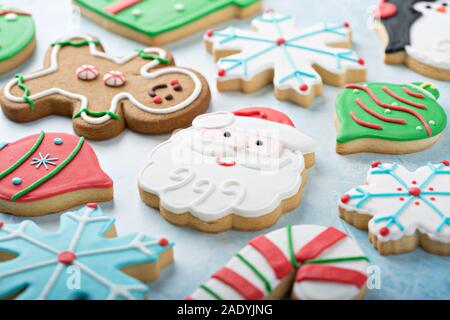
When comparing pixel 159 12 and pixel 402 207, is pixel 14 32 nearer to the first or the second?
pixel 159 12

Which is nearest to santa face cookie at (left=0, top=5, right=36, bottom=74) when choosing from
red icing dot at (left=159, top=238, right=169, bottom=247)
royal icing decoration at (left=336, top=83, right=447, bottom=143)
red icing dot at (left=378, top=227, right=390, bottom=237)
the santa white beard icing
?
red icing dot at (left=159, top=238, right=169, bottom=247)

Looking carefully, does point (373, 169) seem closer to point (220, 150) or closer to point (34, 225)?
point (220, 150)

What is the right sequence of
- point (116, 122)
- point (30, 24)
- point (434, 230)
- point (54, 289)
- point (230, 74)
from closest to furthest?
point (54, 289)
point (434, 230)
point (116, 122)
point (230, 74)
point (30, 24)

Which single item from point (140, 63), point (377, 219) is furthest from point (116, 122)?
point (377, 219)

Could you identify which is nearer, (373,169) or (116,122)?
(373,169)

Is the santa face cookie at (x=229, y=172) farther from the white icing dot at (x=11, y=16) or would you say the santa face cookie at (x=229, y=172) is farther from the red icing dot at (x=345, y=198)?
the white icing dot at (x=11, y=16)

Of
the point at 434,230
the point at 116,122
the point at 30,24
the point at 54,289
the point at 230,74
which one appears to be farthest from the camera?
the point at 30,24
